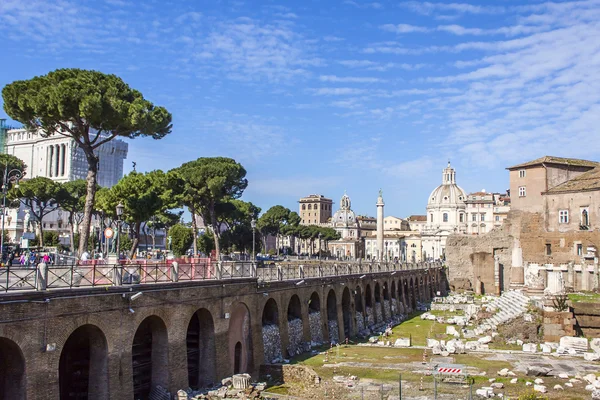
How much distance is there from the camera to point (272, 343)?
95.3 feet

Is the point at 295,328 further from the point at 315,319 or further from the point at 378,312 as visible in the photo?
the point at 378,312

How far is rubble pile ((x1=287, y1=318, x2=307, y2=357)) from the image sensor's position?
1225 inches

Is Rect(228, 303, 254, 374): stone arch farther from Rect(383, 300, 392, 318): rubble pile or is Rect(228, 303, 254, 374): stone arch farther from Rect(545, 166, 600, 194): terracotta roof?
Rect(545, 166, 600, 194): terracotta roof

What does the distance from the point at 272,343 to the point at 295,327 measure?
10.6 feet

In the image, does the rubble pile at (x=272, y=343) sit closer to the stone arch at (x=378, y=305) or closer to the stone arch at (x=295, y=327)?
the stone arch at (x=295, y=327)

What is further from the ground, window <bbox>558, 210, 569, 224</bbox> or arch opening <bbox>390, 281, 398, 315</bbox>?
window <bbox>558, 210, 569, 224</bbox>

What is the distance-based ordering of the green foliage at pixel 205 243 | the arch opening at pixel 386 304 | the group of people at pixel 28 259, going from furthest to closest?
the green foliage at pixel 205 243 < the arch opening at pixel 386 304 < the group of people at pixel 28 259

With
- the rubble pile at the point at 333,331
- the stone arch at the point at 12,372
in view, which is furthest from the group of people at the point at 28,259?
the rubble pile at the point at 333,331

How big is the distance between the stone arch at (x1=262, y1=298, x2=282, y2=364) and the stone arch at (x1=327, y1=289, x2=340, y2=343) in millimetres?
7486

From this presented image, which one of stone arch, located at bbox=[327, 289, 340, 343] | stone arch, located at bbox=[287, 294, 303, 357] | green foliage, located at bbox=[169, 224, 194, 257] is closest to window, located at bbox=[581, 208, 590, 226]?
stone arch, located at bbox=[327, 289, 340, 343]

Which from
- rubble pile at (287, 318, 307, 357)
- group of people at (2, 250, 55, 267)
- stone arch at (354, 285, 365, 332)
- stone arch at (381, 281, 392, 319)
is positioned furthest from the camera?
stone arch at (381, 281, 392, 319)

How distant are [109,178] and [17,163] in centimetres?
5931

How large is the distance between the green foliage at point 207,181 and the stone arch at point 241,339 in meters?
28.2

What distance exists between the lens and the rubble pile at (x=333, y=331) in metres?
37.2
